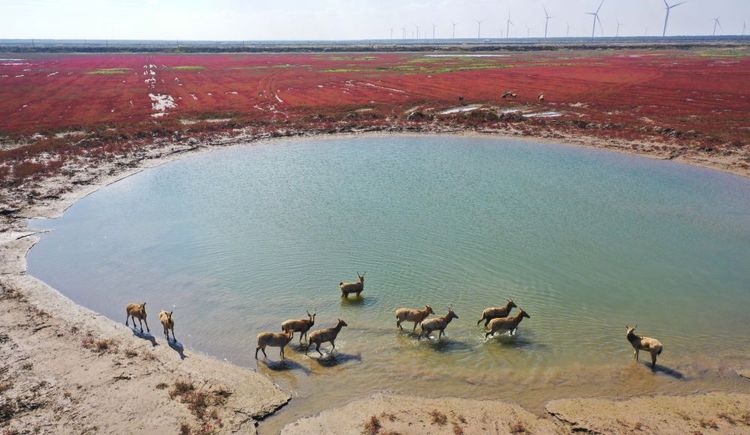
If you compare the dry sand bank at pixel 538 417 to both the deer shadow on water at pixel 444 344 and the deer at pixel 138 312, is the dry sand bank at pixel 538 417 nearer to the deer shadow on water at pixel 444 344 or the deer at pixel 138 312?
the deer shadow on water at pixel 444 344

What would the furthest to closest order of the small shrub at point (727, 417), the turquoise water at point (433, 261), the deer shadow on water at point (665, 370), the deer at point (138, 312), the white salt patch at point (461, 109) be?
the white salt patch at point (461, 109) < the deer at point (138, 312) < the turquoise water at point (433, 261) < the deer shadow on water at point (665, 370) < the small shrub at point (727, 417)

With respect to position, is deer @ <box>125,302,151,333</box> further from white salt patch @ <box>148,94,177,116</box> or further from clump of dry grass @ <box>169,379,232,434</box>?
white salt patch @ <box>148,94,177,116</box>

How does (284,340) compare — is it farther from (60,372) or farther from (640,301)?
(640,301)

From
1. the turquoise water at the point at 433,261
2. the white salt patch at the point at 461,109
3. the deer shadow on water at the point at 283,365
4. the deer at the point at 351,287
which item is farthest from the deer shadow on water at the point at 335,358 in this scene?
the white salt patch at the point at 461,109

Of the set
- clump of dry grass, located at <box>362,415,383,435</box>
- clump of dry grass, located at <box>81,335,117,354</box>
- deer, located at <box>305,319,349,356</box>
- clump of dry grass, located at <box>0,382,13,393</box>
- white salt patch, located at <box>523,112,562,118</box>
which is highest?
white salt patch, located at <box>523,112,562,118</box>

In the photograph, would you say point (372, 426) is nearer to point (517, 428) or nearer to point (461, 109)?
point (517, 428)

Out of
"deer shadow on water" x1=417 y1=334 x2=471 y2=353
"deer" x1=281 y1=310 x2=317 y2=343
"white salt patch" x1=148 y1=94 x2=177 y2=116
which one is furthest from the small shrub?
"white salt patch" x1=148 y1=94 x2=177 y2=116
